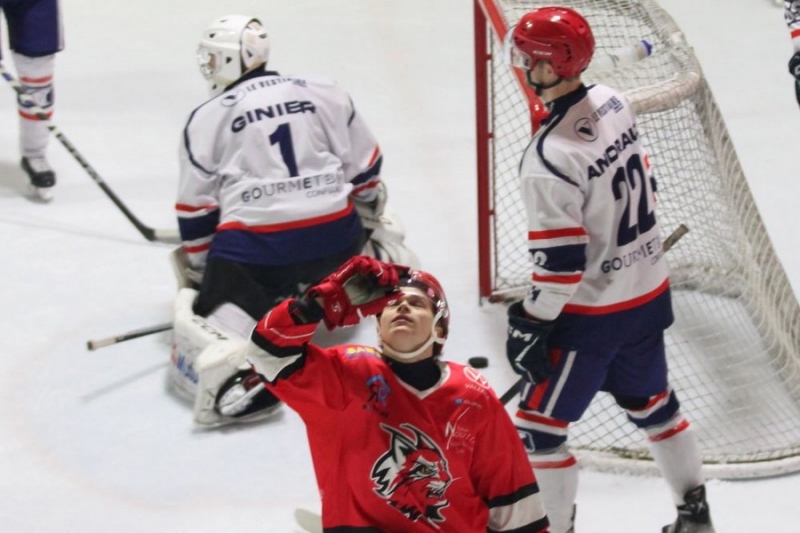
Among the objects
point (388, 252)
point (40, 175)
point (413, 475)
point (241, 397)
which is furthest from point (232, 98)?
point (413, 475)

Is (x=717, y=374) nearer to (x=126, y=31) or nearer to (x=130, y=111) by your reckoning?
(x=130, y=111)

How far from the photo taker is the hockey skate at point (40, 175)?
4.76 m

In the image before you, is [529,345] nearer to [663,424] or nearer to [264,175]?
[663,424]

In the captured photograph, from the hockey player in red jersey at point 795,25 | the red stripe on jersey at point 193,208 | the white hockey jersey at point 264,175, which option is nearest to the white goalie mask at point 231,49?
the white hockey jersey at point 264,175

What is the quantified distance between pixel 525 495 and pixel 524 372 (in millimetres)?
382

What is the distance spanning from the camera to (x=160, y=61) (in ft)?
20.0

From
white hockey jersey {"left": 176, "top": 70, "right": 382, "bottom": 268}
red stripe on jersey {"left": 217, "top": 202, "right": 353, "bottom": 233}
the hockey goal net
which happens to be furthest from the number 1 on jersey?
the hockey goal net

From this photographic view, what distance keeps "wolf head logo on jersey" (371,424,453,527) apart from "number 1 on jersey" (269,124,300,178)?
1.45 meters

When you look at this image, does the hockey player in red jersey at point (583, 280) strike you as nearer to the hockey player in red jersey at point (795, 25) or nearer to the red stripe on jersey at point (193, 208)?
the hockey player in red jersey at point (795, 25)

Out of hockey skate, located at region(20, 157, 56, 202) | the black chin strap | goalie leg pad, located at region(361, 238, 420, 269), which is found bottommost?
hockey skate, located at region(20, 157, 56, 202)

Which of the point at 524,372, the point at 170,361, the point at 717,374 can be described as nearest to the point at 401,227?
the point at 170,361

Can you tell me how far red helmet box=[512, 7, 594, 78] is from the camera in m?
2.46

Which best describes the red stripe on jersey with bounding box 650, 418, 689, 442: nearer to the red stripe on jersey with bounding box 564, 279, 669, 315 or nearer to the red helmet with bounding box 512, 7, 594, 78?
the red stripe on jersey with bounding box 564, 279, 669, 315

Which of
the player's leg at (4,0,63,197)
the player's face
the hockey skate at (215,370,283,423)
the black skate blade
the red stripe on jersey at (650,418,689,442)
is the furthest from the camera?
the black skate blade
